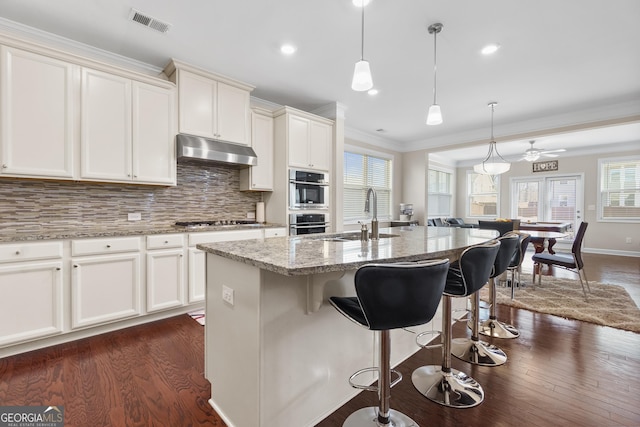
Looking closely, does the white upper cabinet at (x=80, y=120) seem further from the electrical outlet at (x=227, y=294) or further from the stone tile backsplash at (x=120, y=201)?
the electrical outlet at (x=227, y=294)

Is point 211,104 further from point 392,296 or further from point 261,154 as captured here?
point 392,296

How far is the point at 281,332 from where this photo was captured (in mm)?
1389

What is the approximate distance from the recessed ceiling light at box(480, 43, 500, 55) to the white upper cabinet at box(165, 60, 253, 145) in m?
2.64

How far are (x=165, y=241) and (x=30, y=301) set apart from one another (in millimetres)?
1029

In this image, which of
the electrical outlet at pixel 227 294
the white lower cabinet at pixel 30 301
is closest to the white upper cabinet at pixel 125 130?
the white lower cabinet at pixel 30 301

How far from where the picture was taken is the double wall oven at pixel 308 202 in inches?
159

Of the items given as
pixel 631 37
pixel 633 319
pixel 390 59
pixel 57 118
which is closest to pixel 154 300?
pixel 57 118

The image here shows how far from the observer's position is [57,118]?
8.12 feet

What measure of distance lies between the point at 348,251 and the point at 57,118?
2744 mm

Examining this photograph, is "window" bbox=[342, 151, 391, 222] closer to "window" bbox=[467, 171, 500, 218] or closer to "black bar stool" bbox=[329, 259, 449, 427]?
"window" bbox=[467, 171, 500, 218]

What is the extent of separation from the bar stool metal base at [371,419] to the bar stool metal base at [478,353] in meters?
0.92

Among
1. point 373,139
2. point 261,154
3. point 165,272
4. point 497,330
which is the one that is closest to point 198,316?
point 165,272

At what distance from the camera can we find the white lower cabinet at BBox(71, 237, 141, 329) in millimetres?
2436

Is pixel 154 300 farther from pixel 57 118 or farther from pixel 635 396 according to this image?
pixel 635 396
